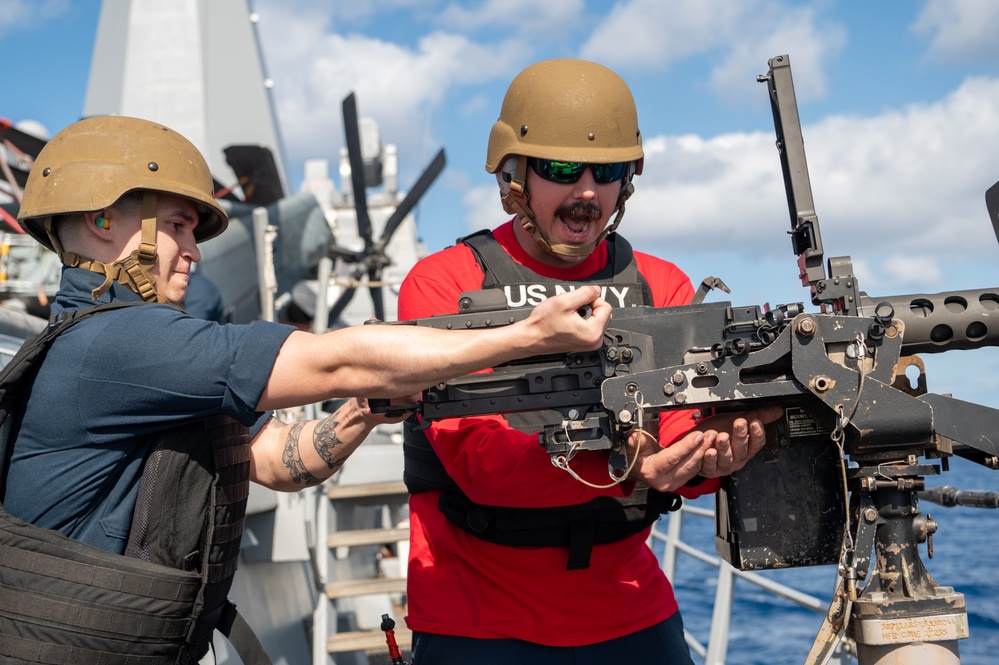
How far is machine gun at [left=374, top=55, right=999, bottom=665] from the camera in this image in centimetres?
203

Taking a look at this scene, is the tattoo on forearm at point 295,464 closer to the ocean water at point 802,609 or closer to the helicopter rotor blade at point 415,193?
the ocean water at point 802,609

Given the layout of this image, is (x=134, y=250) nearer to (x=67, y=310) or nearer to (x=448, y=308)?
(x=67, y=310)

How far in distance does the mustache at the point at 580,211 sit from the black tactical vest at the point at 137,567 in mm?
1060

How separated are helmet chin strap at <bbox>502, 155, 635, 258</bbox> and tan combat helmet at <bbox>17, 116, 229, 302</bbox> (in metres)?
0.83

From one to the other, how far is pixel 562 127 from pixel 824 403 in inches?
42.0

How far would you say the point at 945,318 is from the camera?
2215 millimetres

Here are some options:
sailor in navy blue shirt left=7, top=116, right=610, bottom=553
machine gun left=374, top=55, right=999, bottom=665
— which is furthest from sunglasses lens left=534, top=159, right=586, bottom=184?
sailor in navy blue shirt left=7, top=116, right=610, bottom=553

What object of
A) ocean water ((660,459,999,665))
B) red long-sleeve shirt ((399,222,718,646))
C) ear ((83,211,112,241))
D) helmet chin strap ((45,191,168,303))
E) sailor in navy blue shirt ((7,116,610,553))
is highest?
ear ((83,211,112,241))

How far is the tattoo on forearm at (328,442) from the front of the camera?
2748mm

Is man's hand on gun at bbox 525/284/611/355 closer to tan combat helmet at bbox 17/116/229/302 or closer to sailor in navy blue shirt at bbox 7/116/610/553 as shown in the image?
sailor in navy blue shirt at bbox 7/116/610/553

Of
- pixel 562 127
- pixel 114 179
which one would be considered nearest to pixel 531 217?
pixel 562 127

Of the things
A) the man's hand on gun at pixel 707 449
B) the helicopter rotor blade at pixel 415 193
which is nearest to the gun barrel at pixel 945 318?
the man's hand on gun at pixel 707 449

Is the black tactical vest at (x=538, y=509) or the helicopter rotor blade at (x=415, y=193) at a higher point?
the helicopter rotor blade at (x=415, y=193)

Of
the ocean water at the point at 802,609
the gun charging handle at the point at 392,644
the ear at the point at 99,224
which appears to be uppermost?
the ear at the point at 99,224
